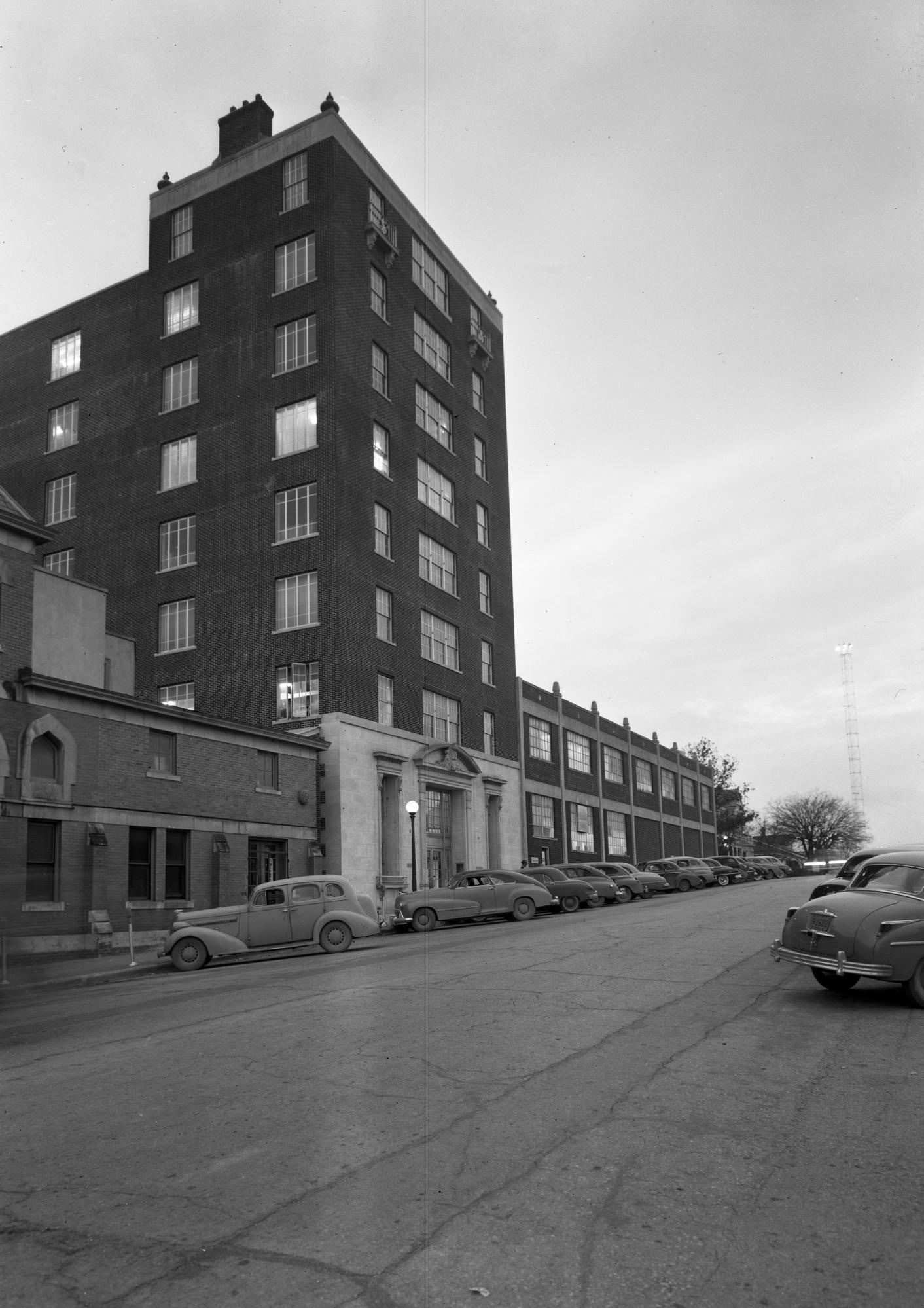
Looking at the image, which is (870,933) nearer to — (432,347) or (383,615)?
(383,615)

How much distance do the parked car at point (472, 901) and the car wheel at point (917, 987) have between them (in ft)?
62.5

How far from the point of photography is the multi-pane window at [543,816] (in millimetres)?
57000

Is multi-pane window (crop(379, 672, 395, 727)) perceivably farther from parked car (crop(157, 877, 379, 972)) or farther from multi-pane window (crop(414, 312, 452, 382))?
parked car (crop(157, 877, 379, 972))

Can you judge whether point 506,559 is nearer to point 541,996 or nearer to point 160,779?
point 160,779

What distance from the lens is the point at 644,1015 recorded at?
10.9 meters

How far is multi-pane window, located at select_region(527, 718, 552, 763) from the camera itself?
58531 millimetres

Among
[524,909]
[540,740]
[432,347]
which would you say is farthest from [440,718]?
[432,347]

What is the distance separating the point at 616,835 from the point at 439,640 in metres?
28.1

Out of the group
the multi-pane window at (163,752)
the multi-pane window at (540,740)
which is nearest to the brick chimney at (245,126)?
the multi-pane window at (163,752)

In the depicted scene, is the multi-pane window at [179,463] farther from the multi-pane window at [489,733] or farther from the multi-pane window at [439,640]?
the multi-pane window at [489,733]

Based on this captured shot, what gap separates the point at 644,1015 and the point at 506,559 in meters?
45.9

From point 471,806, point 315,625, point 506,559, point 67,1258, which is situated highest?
→ point 506,559

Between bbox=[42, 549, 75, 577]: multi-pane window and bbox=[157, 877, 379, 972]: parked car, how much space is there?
28040mm

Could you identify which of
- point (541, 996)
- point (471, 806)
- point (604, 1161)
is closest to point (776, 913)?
point (541, 996)
